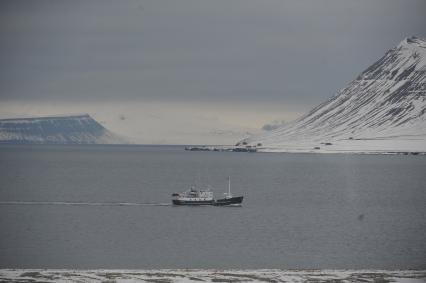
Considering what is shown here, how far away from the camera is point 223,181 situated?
197875 millimetres

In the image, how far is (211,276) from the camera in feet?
181

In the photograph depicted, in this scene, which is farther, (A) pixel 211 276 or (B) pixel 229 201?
(B) pixel 229 201

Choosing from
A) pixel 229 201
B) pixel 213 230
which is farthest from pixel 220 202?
pixel 213 230

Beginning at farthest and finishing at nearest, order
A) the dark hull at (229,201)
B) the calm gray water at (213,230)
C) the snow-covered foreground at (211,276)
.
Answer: the dark hull at (229,201) < the calm gray water at (213,230) < the snow-covered foreground at (211,276)

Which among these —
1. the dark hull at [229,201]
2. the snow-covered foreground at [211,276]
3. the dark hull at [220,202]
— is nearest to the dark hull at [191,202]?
the dark hull at [220,202]

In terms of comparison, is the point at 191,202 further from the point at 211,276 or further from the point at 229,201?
the point at 211,276

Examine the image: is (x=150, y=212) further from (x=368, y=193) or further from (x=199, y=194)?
(x=368, y=193)

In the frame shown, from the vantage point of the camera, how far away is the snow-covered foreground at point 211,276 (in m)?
53.3

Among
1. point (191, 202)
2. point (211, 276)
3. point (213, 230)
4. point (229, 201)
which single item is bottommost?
point (211, 276)

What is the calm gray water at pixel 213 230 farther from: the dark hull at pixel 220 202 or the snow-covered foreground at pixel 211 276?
the snow-covered foreground at pixel 211 276

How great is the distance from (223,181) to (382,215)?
8485cm

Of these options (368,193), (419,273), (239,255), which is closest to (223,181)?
(368,193)

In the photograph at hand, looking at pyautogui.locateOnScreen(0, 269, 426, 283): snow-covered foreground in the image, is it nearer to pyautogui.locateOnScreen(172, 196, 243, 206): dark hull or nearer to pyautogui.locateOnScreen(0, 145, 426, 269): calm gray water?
pyautogui.locateOnScreen(0, 145, 426, 269): calm gray water

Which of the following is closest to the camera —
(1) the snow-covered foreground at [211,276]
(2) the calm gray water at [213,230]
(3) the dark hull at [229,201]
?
(1) the snow-covered foreground at [211,276]
